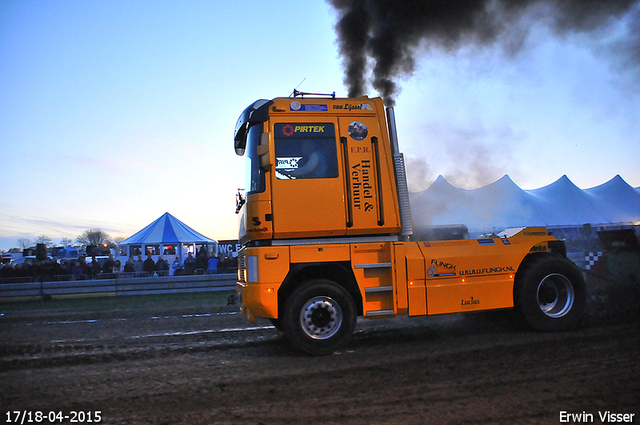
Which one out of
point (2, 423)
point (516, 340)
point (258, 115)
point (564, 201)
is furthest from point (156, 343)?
point (564, 201)

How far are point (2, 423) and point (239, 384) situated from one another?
192cm

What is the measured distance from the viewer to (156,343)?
20.8 ft

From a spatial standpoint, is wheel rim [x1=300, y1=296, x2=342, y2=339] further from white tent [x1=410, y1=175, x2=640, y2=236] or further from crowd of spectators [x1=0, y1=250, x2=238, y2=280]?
crowd of spectators [x1=0, y1=250, x2=238, y2=280]

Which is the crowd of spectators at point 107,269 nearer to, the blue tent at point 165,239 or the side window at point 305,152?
the blue tent at point 165,239

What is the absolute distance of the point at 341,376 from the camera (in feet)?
14.3

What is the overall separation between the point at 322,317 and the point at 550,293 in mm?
3473

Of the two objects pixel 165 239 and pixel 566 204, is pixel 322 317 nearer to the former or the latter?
pixel 566 204

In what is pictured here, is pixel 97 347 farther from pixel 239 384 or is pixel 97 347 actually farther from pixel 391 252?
pixel 391 252

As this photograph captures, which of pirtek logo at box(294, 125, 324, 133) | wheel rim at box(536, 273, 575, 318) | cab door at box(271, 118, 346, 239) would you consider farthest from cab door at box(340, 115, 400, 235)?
wheel rim at box(536, 273, 575, 318)

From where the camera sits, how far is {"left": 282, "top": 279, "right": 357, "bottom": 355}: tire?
5.21 meters

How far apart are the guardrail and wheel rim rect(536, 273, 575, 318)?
1079 centimetres

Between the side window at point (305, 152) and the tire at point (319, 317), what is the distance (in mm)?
1436

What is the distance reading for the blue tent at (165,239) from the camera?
78.6ft

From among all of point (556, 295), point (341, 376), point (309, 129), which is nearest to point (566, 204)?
point (556, 295)
